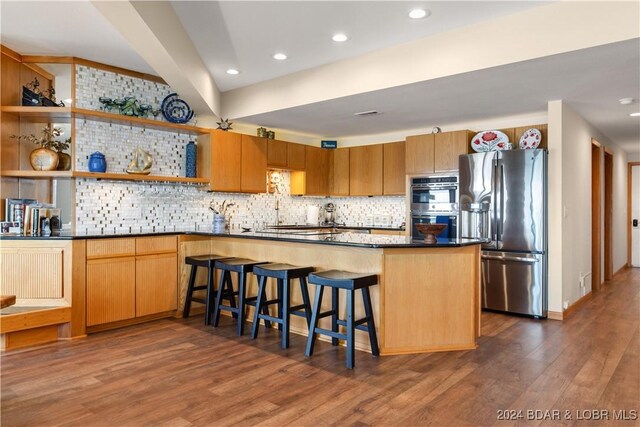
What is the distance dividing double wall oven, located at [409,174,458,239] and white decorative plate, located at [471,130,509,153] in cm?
47

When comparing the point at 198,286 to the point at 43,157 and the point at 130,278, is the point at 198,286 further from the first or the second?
the point at 43,157

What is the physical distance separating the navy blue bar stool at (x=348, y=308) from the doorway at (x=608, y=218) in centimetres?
554

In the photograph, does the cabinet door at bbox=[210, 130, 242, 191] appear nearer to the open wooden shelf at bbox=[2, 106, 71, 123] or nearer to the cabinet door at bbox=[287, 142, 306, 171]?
the cabinet door at bbox=[287, 142, 306, 171]

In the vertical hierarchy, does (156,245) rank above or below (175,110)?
below

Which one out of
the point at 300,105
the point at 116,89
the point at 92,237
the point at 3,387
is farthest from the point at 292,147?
the point at 3,387

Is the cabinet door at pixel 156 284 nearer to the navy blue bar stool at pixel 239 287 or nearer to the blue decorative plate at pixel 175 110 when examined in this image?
the navy blue bar stool at pixel 239 287

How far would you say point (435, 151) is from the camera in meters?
5.69

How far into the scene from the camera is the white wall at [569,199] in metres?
4.61

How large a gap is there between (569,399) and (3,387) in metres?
3.46

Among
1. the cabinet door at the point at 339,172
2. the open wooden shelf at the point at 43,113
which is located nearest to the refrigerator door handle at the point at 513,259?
the cabinet door at the point at 339,172

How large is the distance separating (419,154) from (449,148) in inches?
17.1

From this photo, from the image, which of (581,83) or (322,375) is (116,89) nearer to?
(322,375)

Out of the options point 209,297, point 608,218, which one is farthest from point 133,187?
point 608,218

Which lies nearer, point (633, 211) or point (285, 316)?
point (285, 316)
